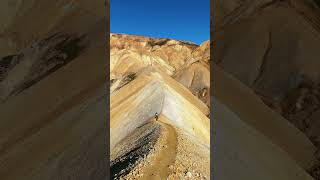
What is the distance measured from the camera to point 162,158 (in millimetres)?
7098

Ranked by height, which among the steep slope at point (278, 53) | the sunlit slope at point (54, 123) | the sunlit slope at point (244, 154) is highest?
the sunlit slope at point (54, 123)

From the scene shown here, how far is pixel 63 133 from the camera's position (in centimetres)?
356

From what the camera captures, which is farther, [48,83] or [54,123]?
[54,123]

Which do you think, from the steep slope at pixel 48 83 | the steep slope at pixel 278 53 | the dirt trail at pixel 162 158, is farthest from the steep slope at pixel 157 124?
the steep slope at pixel 278 53

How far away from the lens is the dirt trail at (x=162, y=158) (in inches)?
250

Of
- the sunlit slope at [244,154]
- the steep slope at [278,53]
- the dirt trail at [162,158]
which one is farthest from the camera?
the dirt trail at [162,158]

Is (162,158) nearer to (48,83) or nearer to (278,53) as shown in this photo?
(48,83)

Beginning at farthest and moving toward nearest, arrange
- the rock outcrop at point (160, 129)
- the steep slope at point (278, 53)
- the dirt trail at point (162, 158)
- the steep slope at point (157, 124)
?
the steep slope at point (157, 124) < the rock outcrop at point (160, 129) < the dirt trail at point (162, 158) < the steep slope at point (278, 53)

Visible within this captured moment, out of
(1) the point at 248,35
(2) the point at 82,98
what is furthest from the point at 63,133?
(1) the point at 248,35

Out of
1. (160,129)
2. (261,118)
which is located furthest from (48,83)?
(160,129)

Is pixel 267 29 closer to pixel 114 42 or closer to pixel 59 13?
pixel 59 13

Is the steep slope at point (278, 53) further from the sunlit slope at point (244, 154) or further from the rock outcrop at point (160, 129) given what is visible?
the rock outcrop at point (160, 129)

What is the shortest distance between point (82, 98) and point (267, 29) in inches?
68.3

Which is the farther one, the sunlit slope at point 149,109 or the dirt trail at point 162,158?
the sunlit slope at point 149,109
